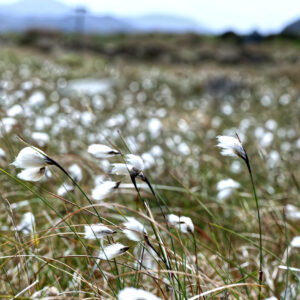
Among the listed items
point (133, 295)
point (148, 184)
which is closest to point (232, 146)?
point (148, 184)

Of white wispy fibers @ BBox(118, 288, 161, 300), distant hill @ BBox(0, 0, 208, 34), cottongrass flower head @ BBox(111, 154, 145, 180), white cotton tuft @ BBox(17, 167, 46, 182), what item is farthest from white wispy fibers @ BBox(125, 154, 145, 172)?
distant hill @ BBox(0, 0, 208, 34)

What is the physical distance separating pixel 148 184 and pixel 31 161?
346 mm

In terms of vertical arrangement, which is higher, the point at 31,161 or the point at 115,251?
the point at 31,161

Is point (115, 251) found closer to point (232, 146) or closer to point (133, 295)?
point (133, 295)

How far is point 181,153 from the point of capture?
409 cm

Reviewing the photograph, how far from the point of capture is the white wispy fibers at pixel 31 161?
1.04m

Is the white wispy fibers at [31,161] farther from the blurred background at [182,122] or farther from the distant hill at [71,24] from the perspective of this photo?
the distant hill at [71,24]

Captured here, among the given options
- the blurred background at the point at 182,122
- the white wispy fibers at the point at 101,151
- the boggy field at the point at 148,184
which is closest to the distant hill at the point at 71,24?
the blurred background at the point at 182,122

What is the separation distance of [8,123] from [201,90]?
1094 centimetres

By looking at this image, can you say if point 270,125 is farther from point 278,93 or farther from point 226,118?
point 278,93

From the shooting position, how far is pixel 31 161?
3.45ft

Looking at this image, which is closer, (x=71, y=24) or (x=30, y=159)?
(x=30, y=159)

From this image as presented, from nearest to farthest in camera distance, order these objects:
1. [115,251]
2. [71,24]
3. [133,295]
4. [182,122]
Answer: [133,295], [115,251], [182,122], [71,24]

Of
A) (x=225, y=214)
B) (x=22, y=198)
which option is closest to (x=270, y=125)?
(x=225, y=214)
